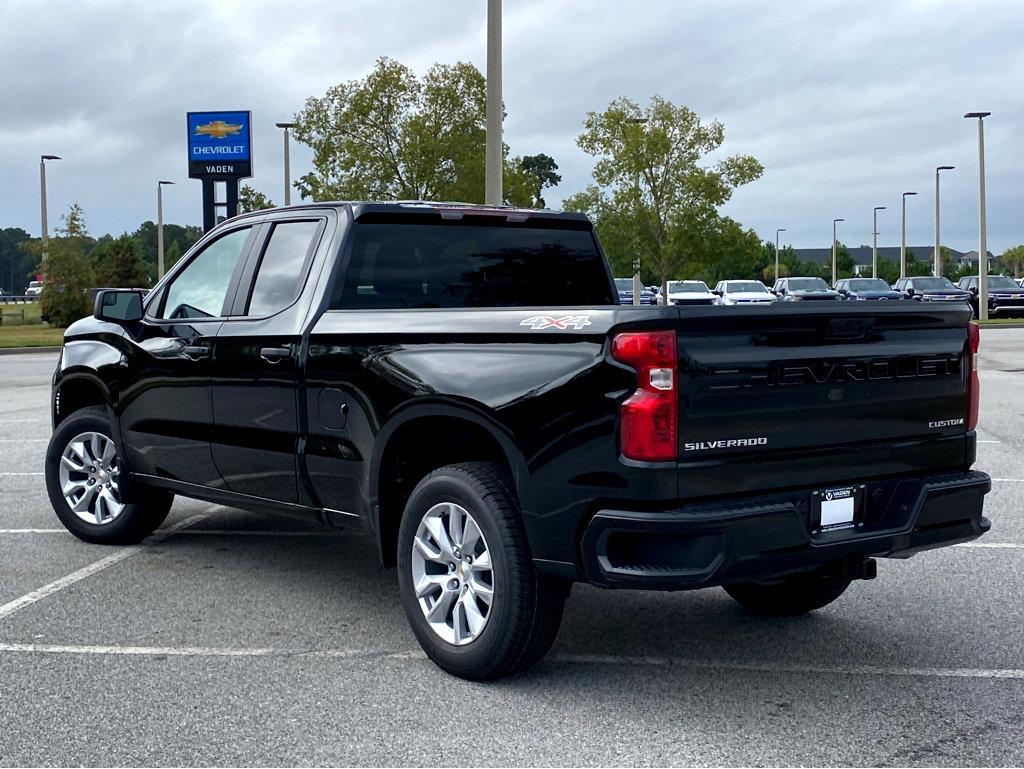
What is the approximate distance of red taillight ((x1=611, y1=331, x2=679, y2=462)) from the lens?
164 inches

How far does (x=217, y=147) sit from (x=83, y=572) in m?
29.8

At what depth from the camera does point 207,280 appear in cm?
662

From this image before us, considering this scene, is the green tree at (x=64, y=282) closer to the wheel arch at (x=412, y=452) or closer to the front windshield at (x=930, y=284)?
the front windshield at (x=930, y=284)

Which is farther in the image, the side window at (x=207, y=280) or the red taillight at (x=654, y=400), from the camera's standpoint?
the side window at (x=207, y=280)

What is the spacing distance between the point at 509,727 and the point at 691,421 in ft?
3.96

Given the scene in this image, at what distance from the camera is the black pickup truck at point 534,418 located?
424 centimetres

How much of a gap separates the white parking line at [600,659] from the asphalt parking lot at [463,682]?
1 centimetres

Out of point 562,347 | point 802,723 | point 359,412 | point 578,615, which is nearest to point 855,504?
point 802,723

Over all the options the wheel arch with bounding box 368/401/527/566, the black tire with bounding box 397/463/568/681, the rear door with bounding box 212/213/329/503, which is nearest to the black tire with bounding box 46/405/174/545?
the rear door with bounding box 212/213/329/503

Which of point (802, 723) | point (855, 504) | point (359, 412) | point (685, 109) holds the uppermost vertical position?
point (685, 109)

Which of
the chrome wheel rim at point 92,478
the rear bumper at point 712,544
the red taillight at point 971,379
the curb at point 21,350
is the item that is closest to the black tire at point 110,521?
the chrome wheel rim at point 92,478

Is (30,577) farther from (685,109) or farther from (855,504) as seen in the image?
(685,109)

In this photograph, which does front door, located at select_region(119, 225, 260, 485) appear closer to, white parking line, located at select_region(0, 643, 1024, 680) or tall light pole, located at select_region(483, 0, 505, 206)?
white parking line, located at select_region(0, 643, 1024, 680)

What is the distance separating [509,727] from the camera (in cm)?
428
